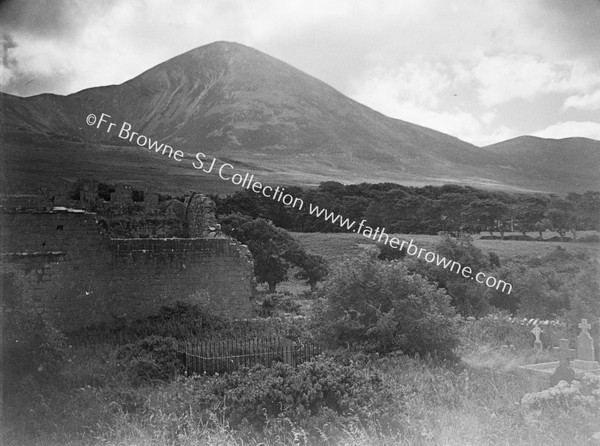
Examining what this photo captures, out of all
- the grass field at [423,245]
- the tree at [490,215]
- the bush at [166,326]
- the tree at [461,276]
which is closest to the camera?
the bush at [166,326]

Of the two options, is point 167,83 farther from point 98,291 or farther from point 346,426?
point 346,426

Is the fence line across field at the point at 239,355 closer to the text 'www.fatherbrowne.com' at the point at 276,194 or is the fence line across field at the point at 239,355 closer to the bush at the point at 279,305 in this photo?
the bush at the point at 279,305

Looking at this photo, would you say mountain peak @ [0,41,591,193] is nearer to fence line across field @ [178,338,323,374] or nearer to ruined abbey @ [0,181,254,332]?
ruined abbey @ [0,181,254,332]

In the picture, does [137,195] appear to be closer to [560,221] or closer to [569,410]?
[569,410]

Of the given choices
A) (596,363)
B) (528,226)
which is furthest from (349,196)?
(596,363)

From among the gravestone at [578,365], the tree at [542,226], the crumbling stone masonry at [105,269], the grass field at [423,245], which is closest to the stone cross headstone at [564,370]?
the gravestone at [578,365]
